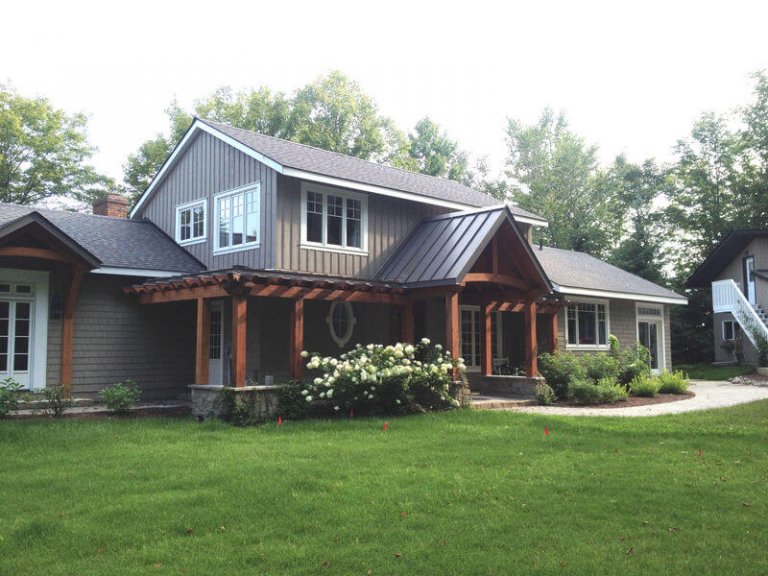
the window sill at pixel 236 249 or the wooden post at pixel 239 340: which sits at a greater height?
the window sill at pixel 236 249

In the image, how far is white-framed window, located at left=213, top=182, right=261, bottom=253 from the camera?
15023 mm

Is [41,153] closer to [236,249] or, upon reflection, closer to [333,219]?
[236,249]

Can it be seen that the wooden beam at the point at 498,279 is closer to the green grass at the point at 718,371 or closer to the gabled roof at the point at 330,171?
the gabled roof at the point at 330,171

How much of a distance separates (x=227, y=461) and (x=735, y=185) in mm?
33869

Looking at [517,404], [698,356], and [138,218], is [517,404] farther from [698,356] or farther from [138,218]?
[698,356]

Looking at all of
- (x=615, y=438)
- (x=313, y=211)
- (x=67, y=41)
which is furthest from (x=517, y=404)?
(x=67, y=41)

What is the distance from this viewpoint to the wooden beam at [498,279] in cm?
1420

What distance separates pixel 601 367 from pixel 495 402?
378cm

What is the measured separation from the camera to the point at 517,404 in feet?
47.4

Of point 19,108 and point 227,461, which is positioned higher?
point 19,108

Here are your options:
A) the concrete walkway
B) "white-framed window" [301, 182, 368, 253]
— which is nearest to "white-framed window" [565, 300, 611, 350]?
the concrete walkway

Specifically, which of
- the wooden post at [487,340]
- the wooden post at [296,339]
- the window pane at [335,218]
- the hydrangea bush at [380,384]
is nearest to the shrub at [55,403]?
the wooden post at [296,339]

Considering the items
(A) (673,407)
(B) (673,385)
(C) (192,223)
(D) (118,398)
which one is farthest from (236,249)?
(B) (673,385)

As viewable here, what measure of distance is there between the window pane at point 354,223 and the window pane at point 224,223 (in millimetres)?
2737
